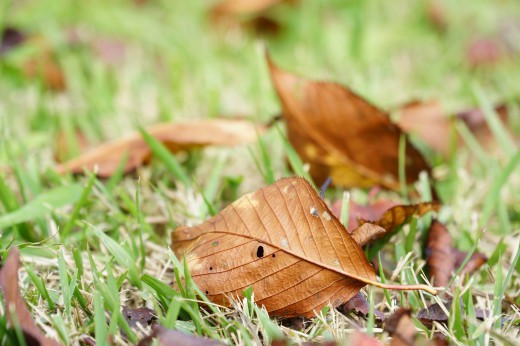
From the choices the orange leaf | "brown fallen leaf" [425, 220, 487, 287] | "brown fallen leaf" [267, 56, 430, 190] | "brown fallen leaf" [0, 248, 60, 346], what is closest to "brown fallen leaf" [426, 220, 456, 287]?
"brown fallen leaf" [425, 220, 487, 287]

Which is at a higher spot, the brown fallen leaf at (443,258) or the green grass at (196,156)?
the green grass at (196,156)

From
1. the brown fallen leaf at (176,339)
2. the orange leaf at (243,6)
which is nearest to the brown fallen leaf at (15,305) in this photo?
the brown fallen leaf at (176,339)

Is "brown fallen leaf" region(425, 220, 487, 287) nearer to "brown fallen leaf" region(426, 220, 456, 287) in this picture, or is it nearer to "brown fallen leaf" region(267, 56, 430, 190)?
"brown fallen leaf" region(426, 220, 456, 287)

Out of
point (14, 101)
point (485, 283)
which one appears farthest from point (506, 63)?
point (14, 101)

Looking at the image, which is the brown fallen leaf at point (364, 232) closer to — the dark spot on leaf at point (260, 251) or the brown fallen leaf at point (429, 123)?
the dark spot on leaf at point (260, 251)

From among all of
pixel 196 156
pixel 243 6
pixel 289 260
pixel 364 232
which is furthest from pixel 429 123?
pixel 243 6

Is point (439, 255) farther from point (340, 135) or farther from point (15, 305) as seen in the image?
point (15, 305)
